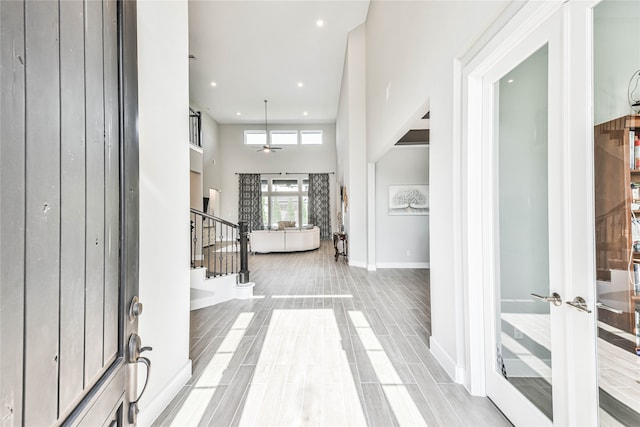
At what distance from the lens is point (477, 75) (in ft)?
6.08

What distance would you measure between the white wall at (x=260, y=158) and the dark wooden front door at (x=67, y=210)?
1135 centimetres

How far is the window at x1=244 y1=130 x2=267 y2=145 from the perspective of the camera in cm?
1205

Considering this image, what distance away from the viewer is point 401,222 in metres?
6.15

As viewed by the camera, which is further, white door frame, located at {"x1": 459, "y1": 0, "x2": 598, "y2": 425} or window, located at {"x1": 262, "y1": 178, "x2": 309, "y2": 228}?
window, located at {"x1": 262, "y1": 178, "x2": 309, "y2": 228}

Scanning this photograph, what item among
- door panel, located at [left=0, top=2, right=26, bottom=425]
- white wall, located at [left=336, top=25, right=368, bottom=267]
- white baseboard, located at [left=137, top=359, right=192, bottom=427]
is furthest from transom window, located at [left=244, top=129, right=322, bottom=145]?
door panel, located at [left=0, top=2, right=26, bottom=425]

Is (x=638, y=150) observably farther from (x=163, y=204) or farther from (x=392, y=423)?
(x=163, y=204)

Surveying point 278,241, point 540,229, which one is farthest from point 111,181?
point 278,241

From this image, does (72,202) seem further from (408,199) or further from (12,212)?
(408,199)

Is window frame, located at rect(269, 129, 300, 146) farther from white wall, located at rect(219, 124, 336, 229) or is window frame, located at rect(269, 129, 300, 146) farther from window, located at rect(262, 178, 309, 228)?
window, located at rect(262, 178, 309, 228)

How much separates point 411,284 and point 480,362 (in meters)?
2.97

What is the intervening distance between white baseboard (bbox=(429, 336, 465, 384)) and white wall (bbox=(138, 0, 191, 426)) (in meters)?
2.00

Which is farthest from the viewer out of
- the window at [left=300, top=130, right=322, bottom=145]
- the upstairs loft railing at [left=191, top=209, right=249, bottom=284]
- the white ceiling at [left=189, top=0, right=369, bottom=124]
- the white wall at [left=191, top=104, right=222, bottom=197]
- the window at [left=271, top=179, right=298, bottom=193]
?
the window at [left=271, top=179, right=298, bottom=193]

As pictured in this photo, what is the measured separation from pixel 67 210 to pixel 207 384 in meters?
1.98

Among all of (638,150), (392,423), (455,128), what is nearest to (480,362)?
(392,423)
